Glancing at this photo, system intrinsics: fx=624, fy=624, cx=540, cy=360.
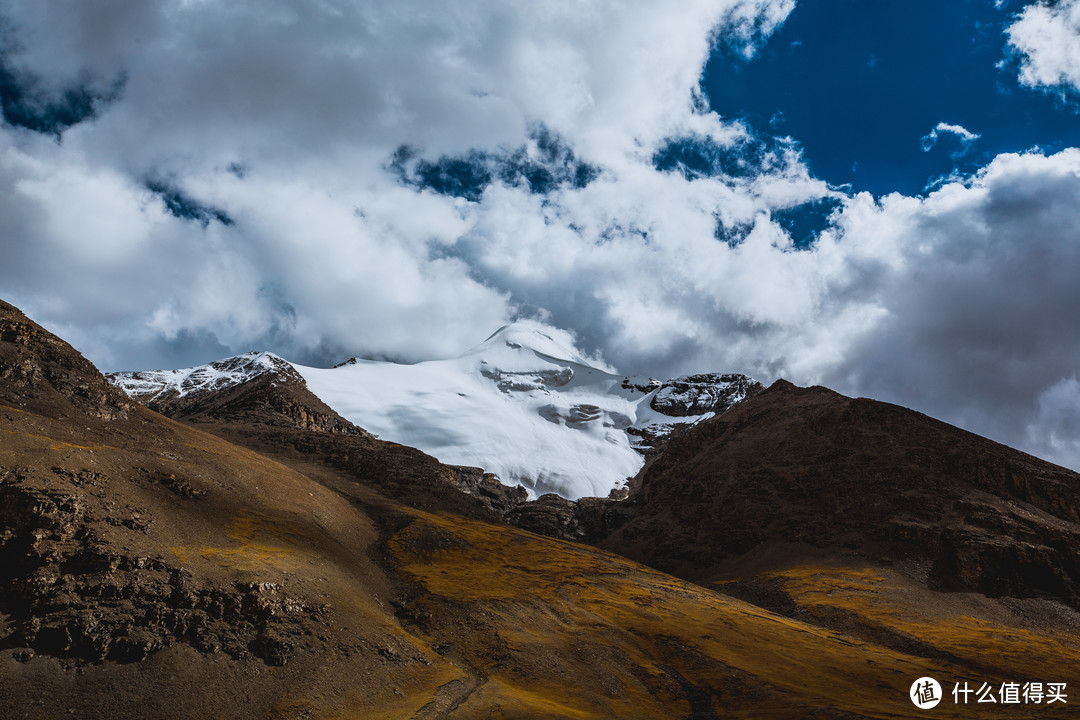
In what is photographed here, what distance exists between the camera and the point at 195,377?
186750mm

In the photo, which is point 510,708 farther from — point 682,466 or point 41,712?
point 682,466

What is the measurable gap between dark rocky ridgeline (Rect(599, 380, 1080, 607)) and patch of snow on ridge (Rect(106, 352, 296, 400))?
114m

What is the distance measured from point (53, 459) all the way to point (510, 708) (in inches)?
1271

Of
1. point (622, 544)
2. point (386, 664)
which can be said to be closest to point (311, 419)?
point (622, 544)

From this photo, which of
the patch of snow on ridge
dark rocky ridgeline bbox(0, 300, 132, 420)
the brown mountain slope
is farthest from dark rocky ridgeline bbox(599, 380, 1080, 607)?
the patch of snow on ridge

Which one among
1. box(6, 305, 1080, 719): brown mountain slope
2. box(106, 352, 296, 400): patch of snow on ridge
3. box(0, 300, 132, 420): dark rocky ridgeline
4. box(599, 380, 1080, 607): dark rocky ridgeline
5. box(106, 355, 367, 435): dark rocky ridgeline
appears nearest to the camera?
box(6, 305, 1080, 719): brown mountain slope

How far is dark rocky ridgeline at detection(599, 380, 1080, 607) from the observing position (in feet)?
257

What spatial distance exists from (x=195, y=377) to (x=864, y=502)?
7041 inches

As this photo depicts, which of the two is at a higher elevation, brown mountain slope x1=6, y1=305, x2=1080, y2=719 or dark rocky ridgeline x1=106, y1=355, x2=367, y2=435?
dark rocky ridgeline x1=106, y1=355, x2=367, y2=435

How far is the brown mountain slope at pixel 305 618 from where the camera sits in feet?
95.6

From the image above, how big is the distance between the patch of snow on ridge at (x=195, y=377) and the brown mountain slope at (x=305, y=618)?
4660 inches

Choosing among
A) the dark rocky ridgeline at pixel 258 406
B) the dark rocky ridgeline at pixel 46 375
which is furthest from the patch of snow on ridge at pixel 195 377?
the dark rocky ridgeline at pixel 46 375

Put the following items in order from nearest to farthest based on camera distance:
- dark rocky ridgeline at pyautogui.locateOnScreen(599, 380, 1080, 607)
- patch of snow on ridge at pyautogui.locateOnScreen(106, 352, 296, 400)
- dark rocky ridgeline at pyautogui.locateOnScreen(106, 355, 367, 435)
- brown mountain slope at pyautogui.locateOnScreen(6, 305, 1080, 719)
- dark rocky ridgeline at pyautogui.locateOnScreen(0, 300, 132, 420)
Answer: brown mountain slope at pyautogui.locateOnScreen(6, 305, 1080, 719), dark rocky ridgeline at pyautogui.locateOnScreen(0, 300, 132, 420), dark rocky ridgeline at pyautogui.locateOnScreen(599, 380, 1080, 607), dark rocky ridgeline at pyautogui.locateOnScreen(106, 355, 367, 435), patch of snow on ridge at pyautogui.locateOnScreen(106, 352, 296, 400)

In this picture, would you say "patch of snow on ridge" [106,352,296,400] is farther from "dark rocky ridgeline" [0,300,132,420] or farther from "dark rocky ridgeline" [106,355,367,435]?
"dark rocky ridgeline" [0,300,132,420]
